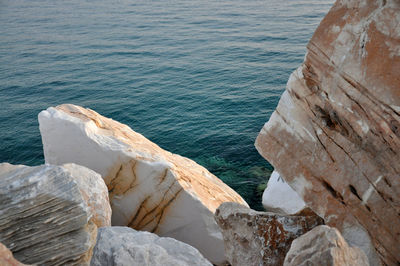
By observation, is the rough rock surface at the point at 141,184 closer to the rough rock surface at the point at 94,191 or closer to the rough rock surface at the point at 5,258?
the rough rock surface at the point at 94,191

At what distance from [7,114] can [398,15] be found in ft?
70.8

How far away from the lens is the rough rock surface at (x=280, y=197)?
13.0 m

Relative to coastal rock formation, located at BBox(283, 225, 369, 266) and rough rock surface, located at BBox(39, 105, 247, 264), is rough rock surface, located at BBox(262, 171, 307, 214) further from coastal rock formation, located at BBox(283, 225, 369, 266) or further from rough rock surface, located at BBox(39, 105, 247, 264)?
coastal rock formation, located at BBox(283, 225, 369, 266)

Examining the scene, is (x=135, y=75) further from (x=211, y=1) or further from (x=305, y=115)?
(x=211, y=1)

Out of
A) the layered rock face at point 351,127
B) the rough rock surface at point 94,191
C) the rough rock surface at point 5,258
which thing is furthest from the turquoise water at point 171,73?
the rough rock surface at point 5,258

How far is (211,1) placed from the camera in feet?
174

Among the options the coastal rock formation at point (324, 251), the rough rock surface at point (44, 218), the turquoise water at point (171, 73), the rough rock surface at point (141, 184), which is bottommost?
the turquoise water at point (171, 73)

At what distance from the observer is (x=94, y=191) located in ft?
32.5

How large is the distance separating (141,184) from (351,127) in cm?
625

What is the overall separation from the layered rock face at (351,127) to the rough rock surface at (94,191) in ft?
14.9

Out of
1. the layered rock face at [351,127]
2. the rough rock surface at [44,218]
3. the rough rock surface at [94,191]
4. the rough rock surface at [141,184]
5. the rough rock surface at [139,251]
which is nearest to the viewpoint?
the rough rock surface at [44,218]

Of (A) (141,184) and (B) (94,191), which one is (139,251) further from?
(A) (141,184)

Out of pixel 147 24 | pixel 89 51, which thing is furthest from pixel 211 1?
pixel 89 51

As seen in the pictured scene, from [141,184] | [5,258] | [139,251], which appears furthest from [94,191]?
[5,258]
